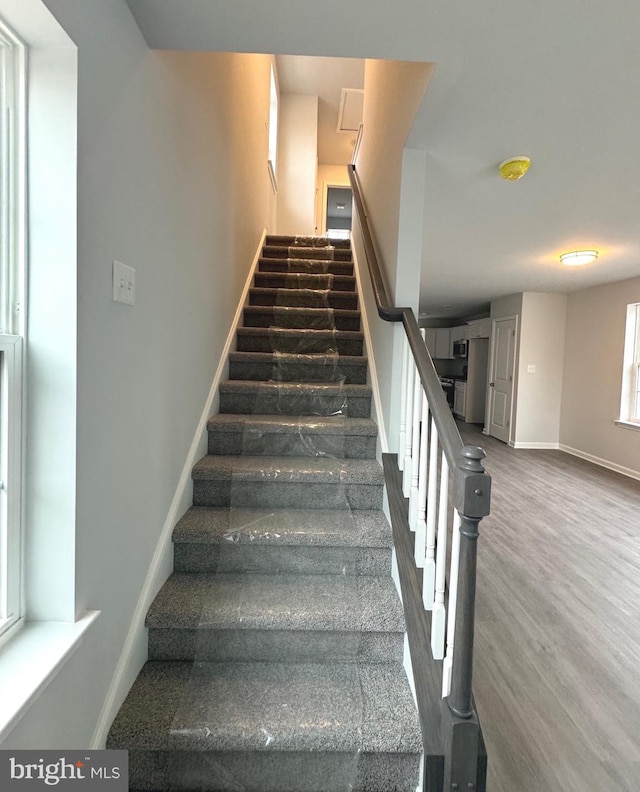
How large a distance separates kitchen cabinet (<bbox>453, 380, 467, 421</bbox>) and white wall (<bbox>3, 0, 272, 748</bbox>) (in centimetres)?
725

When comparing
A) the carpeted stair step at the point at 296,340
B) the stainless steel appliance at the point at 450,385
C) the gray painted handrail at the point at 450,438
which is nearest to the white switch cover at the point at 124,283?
the gray painted handrail at the point at 450,438

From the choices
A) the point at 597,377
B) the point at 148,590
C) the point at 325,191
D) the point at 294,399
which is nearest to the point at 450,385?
the point at 597,377

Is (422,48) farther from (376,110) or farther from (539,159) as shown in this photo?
(376,110)

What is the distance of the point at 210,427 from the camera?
2.12 metres

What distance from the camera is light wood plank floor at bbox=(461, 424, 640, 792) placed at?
4.50ft

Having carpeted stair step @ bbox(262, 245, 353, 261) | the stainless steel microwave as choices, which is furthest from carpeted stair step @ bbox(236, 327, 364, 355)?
the stainless steel microwave

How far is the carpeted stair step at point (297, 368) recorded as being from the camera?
8.80 ft

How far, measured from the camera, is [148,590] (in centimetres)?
144

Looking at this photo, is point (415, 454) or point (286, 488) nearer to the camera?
point (415, 454)

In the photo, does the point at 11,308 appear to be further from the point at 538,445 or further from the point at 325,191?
the point at 325,191

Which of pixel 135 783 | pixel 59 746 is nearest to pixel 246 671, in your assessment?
pixel 135 783

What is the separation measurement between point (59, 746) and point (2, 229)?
47.8 inches

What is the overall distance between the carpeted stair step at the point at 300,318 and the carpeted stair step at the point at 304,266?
87 centimetres

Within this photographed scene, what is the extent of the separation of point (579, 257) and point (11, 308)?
14.3 feet
